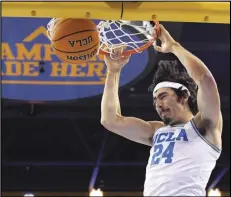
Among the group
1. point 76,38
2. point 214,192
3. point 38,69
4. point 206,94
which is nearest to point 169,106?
point 206,94

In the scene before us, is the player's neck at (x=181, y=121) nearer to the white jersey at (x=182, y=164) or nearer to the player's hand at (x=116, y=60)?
the white jersey at (x=182, y=164)

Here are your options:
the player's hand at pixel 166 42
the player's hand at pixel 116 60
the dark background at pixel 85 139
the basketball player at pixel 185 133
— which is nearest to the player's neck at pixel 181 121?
the basketball player at pixel 185 133

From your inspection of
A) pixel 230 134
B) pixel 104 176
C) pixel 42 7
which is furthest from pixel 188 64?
pixel 104 176

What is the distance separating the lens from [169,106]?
327 cm

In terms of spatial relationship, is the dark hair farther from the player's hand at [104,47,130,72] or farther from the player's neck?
the player's hand at [104,47,130,72]

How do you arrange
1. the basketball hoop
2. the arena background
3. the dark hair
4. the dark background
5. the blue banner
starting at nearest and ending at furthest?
the dark hair
the basketball hoop
the blue banner
the arena background
the dark background

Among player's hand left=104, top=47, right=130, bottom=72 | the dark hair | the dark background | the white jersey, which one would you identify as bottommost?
the white jersey

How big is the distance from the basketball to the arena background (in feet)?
7.84

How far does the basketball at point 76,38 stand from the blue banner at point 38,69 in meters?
2.35

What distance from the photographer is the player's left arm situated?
3119mm

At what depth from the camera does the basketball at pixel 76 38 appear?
3.27 metres

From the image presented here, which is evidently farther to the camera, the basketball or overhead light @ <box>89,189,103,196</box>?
overhead light @ <box>89,189,103,196</box>

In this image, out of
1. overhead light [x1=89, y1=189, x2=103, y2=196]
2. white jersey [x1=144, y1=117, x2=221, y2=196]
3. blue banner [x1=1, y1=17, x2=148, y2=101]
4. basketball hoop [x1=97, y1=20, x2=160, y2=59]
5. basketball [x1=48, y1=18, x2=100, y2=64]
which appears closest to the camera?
white jersey [x1=144, y1=117, x2=221, y2=196]

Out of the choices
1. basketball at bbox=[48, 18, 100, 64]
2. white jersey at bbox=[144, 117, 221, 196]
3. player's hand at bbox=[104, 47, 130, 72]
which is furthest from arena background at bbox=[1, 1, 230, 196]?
white jersey at bbox=[144, 117, 221, 196]
